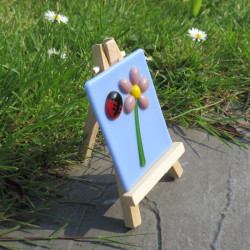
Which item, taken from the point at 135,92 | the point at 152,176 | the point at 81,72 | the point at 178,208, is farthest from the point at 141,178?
the point at 81,72

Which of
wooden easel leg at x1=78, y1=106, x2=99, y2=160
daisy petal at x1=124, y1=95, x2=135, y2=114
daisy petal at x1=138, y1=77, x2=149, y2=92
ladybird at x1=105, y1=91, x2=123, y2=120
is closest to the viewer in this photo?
ladybird at x1=105, y1=91, x2=123, y2=120

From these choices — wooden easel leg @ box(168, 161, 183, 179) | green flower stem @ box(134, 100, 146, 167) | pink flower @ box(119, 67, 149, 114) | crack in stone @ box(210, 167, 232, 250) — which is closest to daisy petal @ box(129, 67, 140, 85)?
pink flower @ box(119, 67, 149, 114)

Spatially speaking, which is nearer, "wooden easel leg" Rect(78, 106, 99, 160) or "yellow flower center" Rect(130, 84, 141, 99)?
"yellow flower center" Rect(130, 84, 141, 99)

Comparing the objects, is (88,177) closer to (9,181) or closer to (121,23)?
(9,181)

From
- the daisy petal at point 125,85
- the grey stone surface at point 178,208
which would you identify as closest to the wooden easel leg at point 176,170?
the grey stone surface at point 178,208

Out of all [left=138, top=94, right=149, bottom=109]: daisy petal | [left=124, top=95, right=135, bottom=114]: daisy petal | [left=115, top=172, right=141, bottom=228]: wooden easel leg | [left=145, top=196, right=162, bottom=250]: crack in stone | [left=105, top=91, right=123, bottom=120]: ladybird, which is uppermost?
[left=105, top=91, right=123, bottom=120]: ladybird

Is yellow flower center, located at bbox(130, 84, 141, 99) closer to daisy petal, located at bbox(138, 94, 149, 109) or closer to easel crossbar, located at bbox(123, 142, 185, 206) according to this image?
daisy petal, located at bbox(138, 94, 149, 109)
